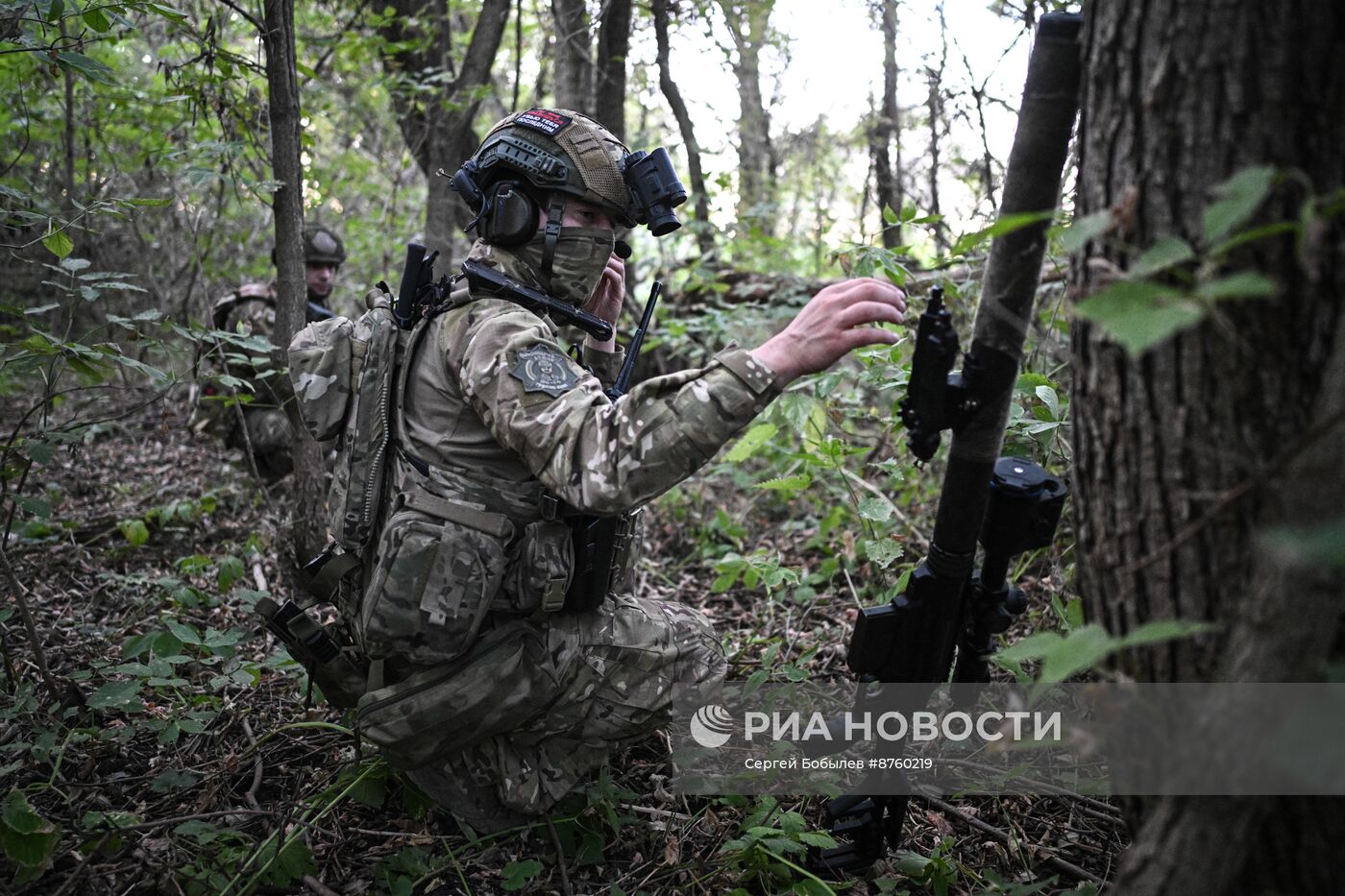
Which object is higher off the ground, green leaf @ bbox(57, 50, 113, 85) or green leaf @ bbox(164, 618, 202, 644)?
green leaf @ bbox(57, 50, 113, 85)

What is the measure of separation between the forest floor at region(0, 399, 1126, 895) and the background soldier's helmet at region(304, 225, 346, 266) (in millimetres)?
3444

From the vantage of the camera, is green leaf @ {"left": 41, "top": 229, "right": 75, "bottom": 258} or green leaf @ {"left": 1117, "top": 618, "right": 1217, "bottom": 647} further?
green leaf @ {"left": 41, "top": 229, "right": 75, "bottom": 258}

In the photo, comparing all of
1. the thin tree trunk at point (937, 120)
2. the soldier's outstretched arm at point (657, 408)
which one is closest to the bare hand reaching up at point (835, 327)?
the soldier's outstretched arm at point (657, 408)

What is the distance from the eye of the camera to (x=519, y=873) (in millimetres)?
2418

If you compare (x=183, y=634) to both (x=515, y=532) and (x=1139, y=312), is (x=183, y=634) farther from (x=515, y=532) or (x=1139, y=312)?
(x=1139, y=312)

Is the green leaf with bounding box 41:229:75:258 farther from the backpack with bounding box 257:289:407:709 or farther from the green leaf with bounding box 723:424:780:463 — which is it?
the green leaf with bounding box 723:424:780:463

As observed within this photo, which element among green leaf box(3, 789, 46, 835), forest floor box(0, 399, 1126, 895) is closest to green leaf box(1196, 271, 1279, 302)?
forest floor box(0, 399, 1126, 895)

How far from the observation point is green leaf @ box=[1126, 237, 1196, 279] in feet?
3.95

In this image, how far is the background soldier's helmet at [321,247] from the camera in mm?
6570

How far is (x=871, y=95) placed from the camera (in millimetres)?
7277

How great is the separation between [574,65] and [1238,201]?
5448mm

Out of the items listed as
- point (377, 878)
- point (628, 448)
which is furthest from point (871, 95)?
point (377, 878)

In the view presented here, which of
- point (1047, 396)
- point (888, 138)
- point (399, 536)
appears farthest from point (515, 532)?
point (888, 138)

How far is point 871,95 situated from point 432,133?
3.54 m
